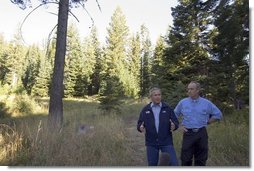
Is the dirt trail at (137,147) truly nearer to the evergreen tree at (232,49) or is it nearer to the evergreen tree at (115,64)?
the evergreen tree at (232,49)

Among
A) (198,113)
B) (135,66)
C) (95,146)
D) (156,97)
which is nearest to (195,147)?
(198,113)

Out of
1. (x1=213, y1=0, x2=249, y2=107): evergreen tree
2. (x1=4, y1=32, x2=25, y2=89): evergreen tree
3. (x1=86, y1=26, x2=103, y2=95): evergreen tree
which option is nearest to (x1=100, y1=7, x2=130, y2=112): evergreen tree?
(x1=86, y1=26, x2=103, y2=95): evergreen tree

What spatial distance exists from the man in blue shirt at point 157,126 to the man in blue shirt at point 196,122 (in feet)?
0.73

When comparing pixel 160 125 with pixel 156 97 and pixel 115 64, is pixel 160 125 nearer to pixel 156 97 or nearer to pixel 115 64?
pixel 156 97

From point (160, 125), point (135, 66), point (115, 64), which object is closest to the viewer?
point (160, 125)

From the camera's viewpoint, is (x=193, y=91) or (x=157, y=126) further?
(x=193, y=91)

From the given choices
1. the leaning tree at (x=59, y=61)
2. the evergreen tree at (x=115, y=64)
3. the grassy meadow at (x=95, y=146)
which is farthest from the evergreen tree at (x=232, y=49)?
the leaning tree at (x=59, y=61)

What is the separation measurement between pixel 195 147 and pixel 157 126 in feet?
1.89

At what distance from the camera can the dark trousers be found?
361 centimetres

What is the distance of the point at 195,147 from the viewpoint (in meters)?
3.68

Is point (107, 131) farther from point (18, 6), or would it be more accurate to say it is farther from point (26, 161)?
point (18, 6)

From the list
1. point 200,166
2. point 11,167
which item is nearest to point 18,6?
point 11,167

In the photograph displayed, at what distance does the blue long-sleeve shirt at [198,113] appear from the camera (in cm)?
360

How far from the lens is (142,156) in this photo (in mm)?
5172
